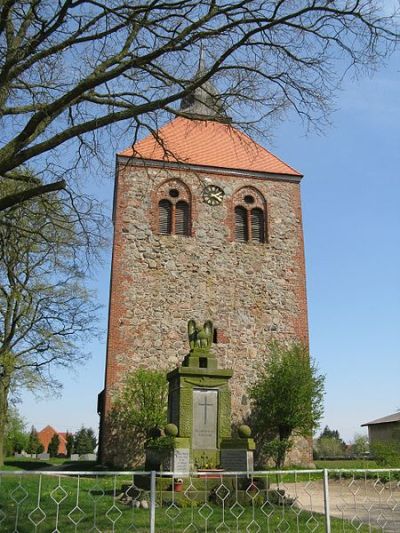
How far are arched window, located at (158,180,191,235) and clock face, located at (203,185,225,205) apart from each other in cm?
79

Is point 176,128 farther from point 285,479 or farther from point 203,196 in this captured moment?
point 285,479

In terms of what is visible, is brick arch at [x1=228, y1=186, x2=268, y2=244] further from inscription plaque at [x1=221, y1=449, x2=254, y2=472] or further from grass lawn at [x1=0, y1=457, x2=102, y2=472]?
inscription plaque at [x1=221, y1=449, x2=254, y2=472]

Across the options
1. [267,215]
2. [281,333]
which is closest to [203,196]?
[267,215]

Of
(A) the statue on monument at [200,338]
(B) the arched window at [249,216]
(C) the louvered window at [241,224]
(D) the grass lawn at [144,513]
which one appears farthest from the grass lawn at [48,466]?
(B) the arched window at [249,216]

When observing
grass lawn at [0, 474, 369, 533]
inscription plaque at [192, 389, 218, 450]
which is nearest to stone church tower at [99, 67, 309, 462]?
inscription plaque at [192, 389, 218, 450]

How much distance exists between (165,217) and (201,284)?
3.17 m

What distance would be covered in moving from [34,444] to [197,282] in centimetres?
4700

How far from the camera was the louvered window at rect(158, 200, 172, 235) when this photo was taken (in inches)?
Answer: 875

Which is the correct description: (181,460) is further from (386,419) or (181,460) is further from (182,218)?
(386,419)

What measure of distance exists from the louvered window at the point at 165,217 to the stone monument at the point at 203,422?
10590 mm

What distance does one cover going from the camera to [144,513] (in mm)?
8180

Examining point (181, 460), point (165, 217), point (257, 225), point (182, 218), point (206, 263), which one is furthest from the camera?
point (257, 225)

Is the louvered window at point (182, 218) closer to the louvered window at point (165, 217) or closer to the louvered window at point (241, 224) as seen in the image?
the louvered window at point (165, 217)

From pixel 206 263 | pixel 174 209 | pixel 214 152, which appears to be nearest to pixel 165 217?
pixel 174 209
